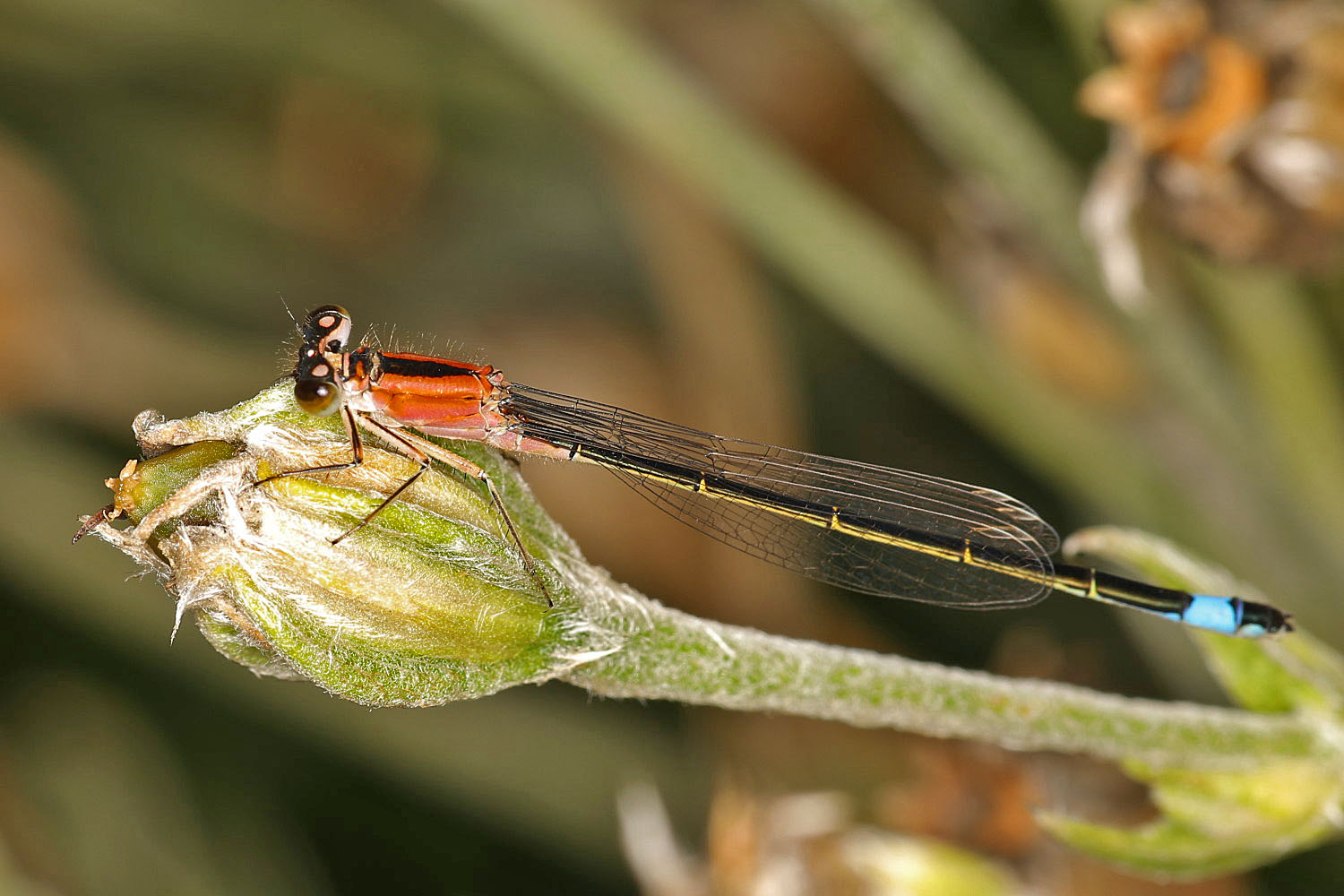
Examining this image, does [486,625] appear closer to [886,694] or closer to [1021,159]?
[886,694]

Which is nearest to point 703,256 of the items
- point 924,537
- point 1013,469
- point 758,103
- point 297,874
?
point 758,103

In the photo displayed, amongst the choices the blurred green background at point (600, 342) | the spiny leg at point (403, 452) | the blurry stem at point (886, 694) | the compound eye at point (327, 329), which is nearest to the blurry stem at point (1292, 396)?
the blurred green background at point (600, 342)

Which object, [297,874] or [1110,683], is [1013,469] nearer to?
[1110,683]

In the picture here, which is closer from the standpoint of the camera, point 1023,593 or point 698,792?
point 1023,593

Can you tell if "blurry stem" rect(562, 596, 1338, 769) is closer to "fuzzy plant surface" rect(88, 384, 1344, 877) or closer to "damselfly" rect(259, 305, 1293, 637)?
"fuzzy plant surface" rect(88, 384, 1344, 877)

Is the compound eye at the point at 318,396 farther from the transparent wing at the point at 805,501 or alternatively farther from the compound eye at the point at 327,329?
the transparent wing at the point at 805,501
